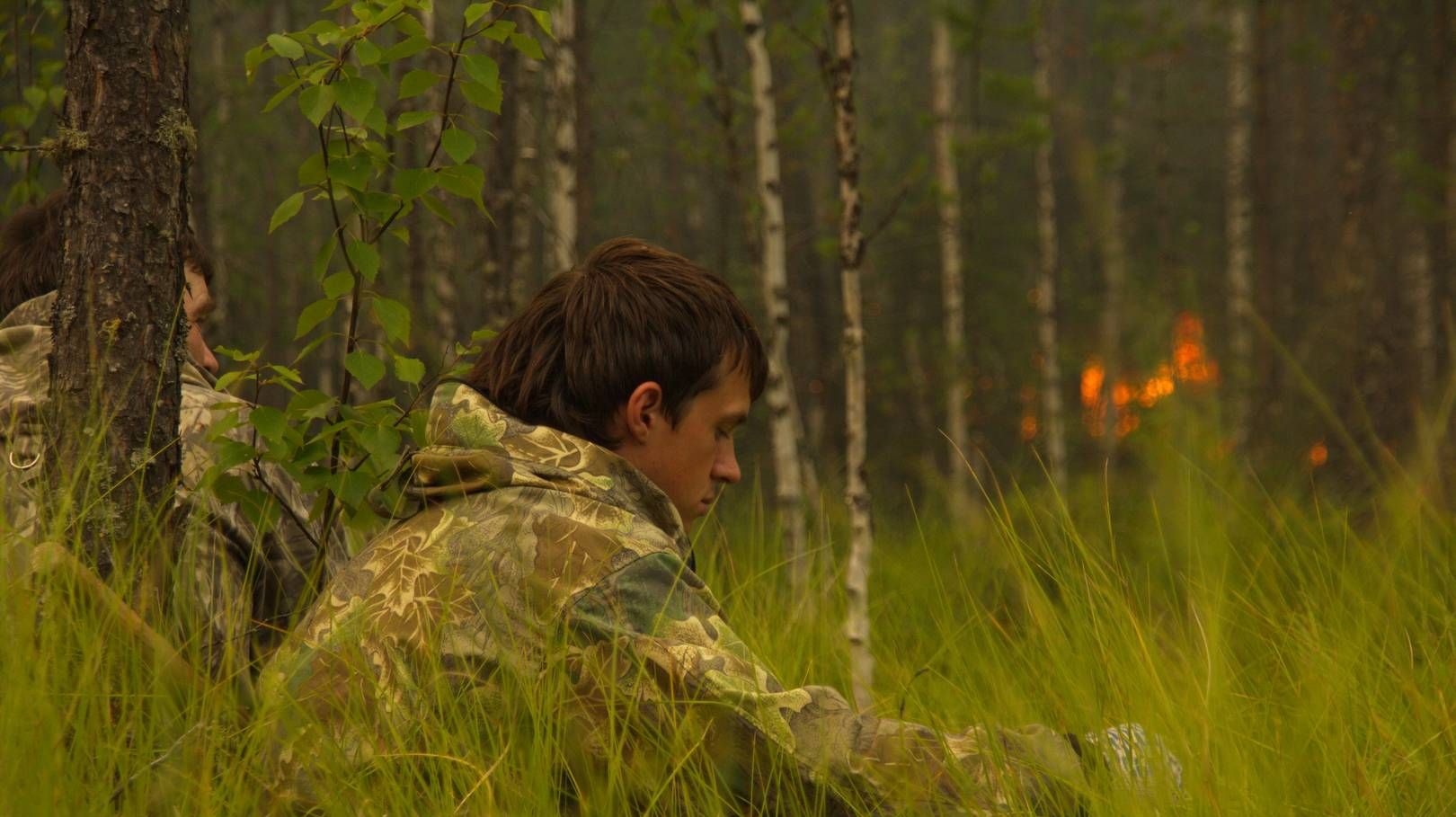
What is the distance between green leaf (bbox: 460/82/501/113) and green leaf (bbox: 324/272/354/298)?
436 mm

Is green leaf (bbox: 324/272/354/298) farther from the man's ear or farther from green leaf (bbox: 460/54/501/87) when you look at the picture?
the man's ear

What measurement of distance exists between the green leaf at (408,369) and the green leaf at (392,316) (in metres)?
0.05

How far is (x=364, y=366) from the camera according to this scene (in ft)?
8.54

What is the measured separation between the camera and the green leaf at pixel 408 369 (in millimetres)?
2555

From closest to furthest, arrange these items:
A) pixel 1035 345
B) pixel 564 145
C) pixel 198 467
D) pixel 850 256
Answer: pixel 198 467
pixel 850 256
pixel 564 145
pixel 1035 345

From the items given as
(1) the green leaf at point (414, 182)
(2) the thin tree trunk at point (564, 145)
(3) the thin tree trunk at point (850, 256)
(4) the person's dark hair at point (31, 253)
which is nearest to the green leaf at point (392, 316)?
(1) the green leaf at point (414, 182)

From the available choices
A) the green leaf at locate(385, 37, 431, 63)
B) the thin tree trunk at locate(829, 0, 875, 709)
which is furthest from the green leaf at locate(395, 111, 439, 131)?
the thin tree trunk at locate(829, 0, 875, 709)

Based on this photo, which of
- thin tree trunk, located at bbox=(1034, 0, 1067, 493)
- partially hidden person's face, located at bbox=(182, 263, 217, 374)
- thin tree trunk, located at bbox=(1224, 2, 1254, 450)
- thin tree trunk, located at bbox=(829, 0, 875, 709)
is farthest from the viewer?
thin tree trunk, located at bbox=(1224, 2, 1254, 450)

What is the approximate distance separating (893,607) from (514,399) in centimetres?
250

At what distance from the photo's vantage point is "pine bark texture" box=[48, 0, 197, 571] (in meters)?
2.45

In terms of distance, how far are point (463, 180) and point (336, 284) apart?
33 centimetres

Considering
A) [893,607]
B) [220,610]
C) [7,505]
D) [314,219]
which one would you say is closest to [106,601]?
[220,610]

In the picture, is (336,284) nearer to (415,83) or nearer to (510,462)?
(415,83)

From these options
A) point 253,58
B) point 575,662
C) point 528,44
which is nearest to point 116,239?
point 253,58
